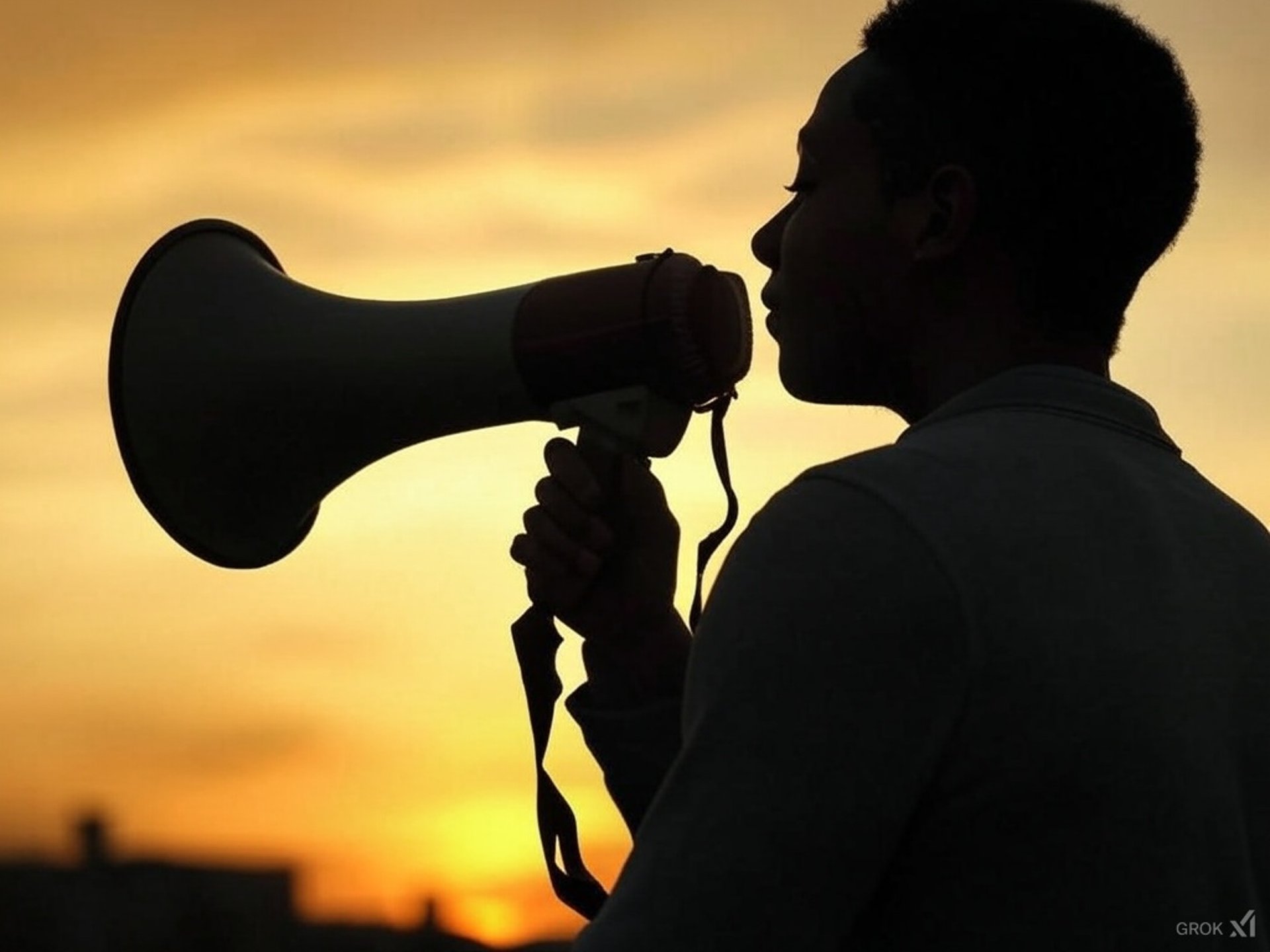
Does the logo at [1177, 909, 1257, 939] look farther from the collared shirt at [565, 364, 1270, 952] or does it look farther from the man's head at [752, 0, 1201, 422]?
the man's head at [752, 0, 1201, 422]

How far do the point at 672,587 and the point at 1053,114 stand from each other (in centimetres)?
110

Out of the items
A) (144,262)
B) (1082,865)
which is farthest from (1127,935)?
(144,262)

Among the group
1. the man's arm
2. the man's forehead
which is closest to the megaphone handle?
the man's arm

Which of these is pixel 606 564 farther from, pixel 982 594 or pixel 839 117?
pixel 982 594

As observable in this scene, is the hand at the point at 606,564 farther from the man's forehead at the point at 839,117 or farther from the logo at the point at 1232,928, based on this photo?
the logo at the point at 1232,928

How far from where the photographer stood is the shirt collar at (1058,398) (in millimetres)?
2740

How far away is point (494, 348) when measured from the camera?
4020 millimetres

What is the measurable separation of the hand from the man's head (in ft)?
1.91

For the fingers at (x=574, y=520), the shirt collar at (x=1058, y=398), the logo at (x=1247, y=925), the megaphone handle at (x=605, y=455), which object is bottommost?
the logo at (x=1247, y=925)

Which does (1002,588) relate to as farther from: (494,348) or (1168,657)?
(494,348)

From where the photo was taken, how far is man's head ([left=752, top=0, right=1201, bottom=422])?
2.90 meters

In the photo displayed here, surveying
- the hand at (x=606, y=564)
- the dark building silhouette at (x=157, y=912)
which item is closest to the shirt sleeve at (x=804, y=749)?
the hand at (x=606, y=564)

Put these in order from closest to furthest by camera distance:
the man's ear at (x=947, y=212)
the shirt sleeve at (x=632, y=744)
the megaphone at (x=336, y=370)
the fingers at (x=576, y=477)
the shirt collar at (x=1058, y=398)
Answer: the shirt collar at (x=1058, y=398) < the man's ear at (x=947, y=212) < the shirt sleeve at (x=632, y=744) < the fingers at (x=576, y=477) < the megaphone at (x=336, y=370)

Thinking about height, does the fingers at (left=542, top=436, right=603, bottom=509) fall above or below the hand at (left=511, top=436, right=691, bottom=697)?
above
